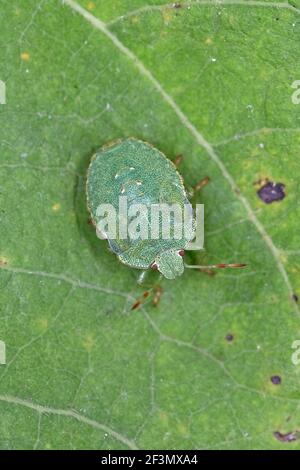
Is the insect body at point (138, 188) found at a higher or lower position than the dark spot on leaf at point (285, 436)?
higher

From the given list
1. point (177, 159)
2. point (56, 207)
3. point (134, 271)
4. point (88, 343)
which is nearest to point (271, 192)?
point (177, 159)

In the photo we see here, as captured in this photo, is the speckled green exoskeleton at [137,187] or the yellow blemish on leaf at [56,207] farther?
the yellow blemish on leaf at [56,207]

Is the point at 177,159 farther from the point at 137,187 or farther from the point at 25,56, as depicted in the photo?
the point at 25,56

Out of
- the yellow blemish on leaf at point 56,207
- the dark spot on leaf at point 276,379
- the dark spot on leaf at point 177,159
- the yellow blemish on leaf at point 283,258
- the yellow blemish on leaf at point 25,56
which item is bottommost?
the dark spot on leaf at point 276,379

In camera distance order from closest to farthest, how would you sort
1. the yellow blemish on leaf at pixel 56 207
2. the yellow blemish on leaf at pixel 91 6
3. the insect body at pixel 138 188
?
the yellow blemish on leaf at pixel 91 6, the insect body at pixel 138 188, the yellow blemish on leaf at pixel 56 207

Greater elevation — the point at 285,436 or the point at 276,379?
the point at 276,379

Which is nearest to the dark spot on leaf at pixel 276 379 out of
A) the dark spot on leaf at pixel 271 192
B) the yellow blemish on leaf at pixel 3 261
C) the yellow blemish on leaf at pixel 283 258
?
the yellow blemish on leaf at pixel 283 258

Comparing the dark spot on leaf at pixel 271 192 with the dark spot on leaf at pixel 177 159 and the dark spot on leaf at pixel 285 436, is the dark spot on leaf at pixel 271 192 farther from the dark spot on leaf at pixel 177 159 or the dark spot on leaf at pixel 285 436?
the dark spot on leaf at pixel 285 436
